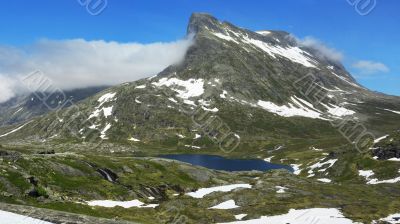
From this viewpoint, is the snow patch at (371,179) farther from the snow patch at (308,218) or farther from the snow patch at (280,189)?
the snow patch at (308,218)

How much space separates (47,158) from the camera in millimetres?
107438

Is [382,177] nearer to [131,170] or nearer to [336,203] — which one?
[336,203]

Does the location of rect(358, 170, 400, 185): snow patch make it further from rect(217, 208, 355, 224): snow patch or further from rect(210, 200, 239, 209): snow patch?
rect(210, 200, 239, 209): snow patch

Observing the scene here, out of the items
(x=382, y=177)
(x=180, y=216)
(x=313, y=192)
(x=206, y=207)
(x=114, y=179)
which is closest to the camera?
(x=180, y=216)

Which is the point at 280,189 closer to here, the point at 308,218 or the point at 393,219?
the point at 308,218

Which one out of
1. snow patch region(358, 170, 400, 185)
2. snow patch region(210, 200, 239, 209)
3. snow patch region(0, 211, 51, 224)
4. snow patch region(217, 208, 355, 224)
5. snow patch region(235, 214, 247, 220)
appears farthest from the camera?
snow patch region(358, 170, 400, 185)

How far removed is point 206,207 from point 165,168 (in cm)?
4238

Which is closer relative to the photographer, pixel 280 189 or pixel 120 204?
pixel 120 204

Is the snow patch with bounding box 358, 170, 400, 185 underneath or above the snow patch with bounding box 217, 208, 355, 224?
above

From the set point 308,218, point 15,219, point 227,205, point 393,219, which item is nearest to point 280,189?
point 227,205

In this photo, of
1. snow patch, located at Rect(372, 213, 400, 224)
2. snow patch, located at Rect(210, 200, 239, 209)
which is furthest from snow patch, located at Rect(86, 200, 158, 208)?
snow patch, located at Rect(372, 213, 400, 224)

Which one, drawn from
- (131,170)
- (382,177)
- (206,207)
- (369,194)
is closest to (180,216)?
(206,207)

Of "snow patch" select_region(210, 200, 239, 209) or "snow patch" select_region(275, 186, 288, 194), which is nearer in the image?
"snow patch" select_region(210, 200, 239, 209)

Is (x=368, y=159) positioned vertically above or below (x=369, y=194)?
above
